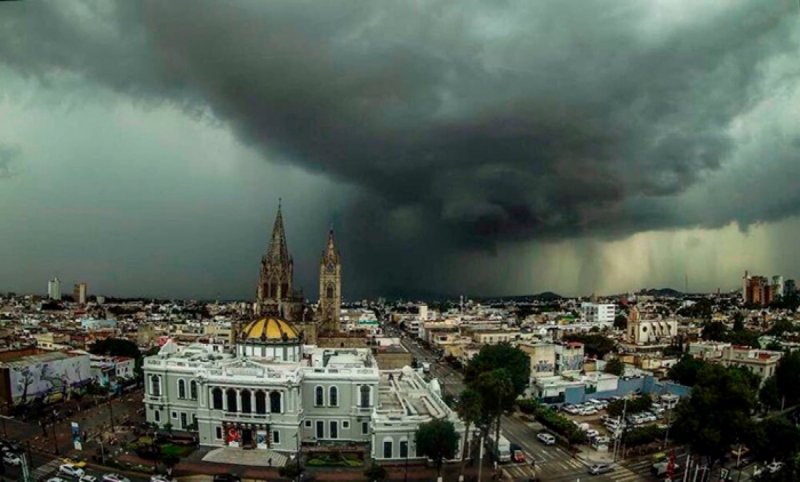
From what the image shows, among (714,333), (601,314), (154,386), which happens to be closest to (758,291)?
(601,314)

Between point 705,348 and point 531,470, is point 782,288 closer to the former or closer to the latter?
point 705,348

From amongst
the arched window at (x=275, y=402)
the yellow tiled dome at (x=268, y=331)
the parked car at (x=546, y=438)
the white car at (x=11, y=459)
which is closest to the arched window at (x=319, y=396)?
the arched window at (x=275, y=402)

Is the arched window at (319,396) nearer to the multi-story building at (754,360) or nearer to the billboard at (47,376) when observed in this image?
the billboard at (47,376)

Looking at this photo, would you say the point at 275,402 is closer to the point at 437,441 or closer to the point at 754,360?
the point at 437,441

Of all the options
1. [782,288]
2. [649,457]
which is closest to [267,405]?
[649,457]

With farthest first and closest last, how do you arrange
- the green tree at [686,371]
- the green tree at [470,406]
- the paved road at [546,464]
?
the green tree at [686,371], the paved road at [546,464], the green tree at [470,406]
